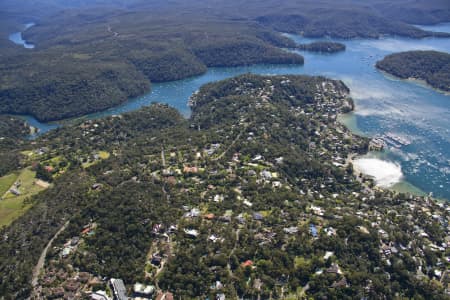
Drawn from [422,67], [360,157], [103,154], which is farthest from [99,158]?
[422,67]

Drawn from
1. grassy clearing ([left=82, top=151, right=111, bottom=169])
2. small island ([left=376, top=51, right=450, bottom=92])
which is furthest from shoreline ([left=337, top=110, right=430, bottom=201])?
grassy clearing ([left=82, top=151, right=111, bottom=169])

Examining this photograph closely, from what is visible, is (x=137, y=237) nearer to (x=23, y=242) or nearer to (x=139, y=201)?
(x=139, y=201)

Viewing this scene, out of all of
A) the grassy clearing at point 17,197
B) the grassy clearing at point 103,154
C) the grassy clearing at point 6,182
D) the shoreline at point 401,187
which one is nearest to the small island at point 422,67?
the shoreline at point 401,187

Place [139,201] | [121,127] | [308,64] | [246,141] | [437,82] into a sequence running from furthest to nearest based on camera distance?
[308,64] < [437,82] < [121,127] < [246,141] < [139,201]

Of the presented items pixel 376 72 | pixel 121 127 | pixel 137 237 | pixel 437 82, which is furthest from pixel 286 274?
pixel 376 72

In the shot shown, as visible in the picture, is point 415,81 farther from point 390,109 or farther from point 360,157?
point 360,157

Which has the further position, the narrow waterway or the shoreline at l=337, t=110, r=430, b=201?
the narrow waterway

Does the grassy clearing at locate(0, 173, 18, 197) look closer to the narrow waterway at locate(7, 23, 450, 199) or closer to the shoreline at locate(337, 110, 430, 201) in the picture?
the narrow waterway at locate(7, 23, 450, 199)
